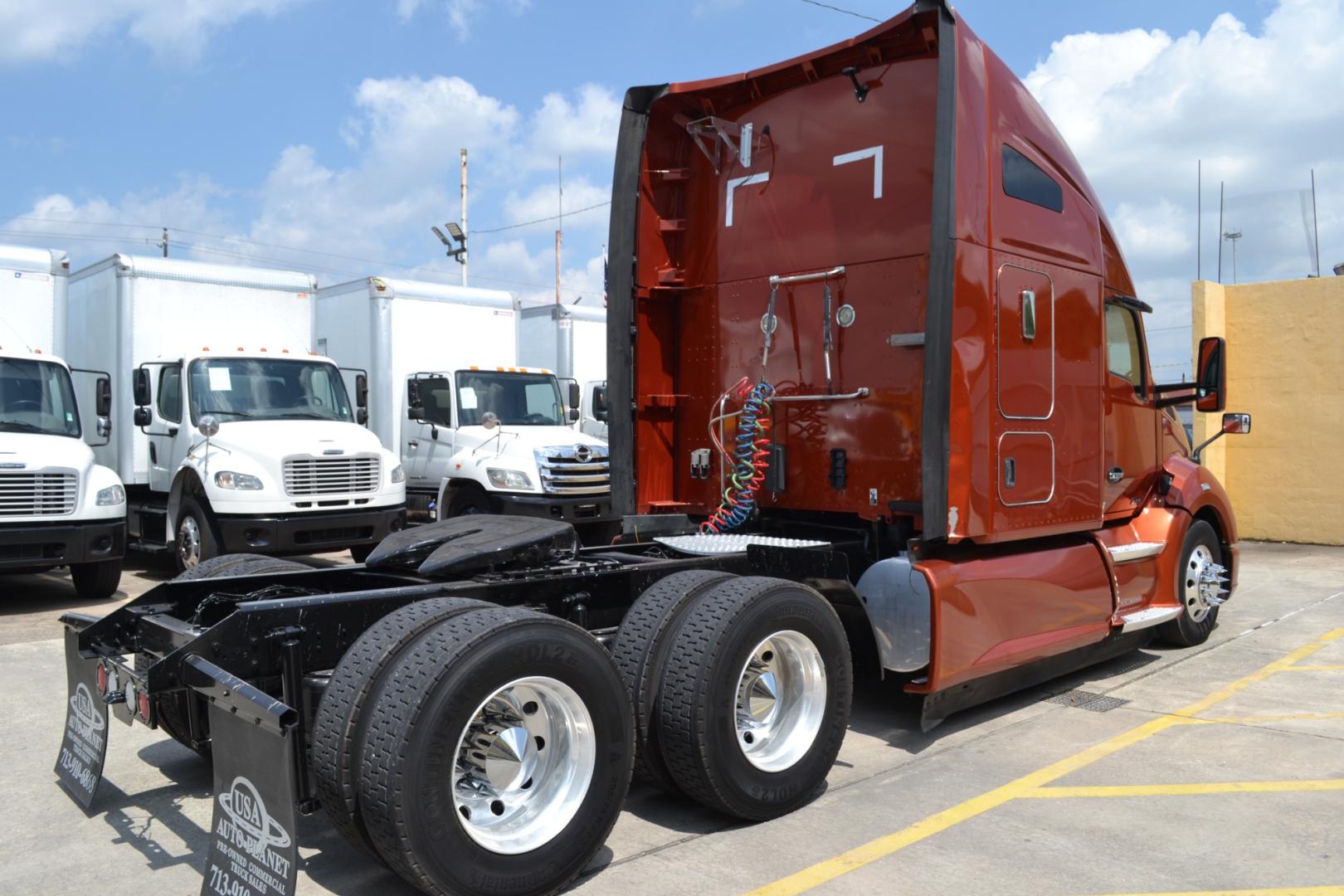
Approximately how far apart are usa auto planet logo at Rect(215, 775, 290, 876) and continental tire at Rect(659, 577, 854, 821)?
1.55 meters

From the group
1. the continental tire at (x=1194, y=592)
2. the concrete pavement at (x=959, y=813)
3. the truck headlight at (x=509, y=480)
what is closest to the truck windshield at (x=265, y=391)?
the truck headlight at (x=509, y=480)

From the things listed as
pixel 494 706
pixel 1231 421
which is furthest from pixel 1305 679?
pixel 494 706

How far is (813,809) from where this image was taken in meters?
4.56

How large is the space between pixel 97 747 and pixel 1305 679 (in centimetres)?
688

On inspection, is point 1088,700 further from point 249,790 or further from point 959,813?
point 249,790

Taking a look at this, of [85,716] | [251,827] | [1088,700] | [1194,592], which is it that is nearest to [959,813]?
[1088,700]

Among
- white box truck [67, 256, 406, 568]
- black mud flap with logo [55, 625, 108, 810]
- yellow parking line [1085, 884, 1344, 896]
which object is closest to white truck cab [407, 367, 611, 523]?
white box truck [67, 256, 406, 568]

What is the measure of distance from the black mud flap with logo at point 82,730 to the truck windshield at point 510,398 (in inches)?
349

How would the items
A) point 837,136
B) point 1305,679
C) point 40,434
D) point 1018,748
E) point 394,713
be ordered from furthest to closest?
point 40,434 < point 1305,679 < point 837,136 < point 1018,748 < point 394,713

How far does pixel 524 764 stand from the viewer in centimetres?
372

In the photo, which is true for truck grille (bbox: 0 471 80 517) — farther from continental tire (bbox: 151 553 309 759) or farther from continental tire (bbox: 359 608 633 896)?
continental tire (bbox: 359 608 633 896)

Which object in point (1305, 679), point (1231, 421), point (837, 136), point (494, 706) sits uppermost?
point (837, 136)

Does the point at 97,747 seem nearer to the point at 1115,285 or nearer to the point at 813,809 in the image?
the point at 813,809

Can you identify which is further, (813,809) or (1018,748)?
(1018,748)
